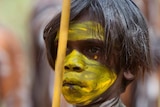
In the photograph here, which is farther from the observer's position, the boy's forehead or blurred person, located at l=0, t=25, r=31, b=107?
blurred person, located at l=0, t=25, r=31, b=107

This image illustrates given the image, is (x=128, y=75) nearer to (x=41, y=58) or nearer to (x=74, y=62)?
(x=74, y=62)

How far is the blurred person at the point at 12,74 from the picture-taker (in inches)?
31.8

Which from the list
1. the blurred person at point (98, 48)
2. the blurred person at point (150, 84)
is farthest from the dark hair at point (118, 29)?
the blurred person at point (150, 84)

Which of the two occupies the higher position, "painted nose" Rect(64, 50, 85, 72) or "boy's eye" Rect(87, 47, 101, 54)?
"boy's eye" Rect(87, 47, 101, 54)

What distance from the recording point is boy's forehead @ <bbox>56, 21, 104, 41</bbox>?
0.56 meters

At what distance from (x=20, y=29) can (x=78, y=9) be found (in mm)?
273

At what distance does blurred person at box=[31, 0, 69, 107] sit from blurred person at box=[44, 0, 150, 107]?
0.63 ft

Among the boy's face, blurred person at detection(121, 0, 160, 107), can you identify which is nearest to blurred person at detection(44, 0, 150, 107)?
the boy's face

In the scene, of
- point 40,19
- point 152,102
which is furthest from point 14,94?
point 152,102

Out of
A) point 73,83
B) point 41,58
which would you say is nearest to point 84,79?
point 73,83

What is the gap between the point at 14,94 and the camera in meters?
0.81

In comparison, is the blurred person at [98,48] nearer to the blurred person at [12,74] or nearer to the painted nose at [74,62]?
the painted nose at [74,62]

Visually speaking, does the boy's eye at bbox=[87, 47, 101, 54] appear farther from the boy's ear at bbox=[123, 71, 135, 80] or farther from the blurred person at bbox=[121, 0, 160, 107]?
the blurred person at bbox=[121, 0, 160, 107]

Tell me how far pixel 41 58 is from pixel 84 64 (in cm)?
23
